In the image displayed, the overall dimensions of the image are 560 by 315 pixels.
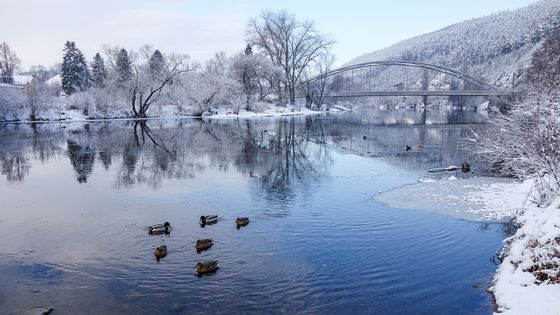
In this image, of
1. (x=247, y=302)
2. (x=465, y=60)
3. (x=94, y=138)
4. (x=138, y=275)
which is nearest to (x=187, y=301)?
(x=247, y=302)

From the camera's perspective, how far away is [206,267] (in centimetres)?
858

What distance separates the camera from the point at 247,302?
24.6 feet

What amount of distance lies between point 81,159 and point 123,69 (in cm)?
4853

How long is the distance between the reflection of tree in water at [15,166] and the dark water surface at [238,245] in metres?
0.24

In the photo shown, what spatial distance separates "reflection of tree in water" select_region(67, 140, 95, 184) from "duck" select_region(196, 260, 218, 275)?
1100 cm

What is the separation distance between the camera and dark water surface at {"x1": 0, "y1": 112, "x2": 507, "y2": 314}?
25.1 ft

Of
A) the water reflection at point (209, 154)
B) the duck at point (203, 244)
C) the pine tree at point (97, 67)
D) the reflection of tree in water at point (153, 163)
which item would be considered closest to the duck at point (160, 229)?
the duck at point (203, 244)

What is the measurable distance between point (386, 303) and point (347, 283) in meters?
0.93

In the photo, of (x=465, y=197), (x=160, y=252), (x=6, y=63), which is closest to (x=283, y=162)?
(x=465, y=197)

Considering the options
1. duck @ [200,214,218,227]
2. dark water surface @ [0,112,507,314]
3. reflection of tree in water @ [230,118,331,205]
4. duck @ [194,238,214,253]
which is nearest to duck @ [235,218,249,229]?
dark water surface @ [0,112,507,314]

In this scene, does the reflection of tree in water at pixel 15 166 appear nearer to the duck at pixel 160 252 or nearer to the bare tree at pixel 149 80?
the duck at pixel 160 252

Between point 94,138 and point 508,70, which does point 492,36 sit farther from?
point 94,138

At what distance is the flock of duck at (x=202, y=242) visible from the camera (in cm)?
860

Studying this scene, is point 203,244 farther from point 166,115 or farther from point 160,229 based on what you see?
point 166,115
